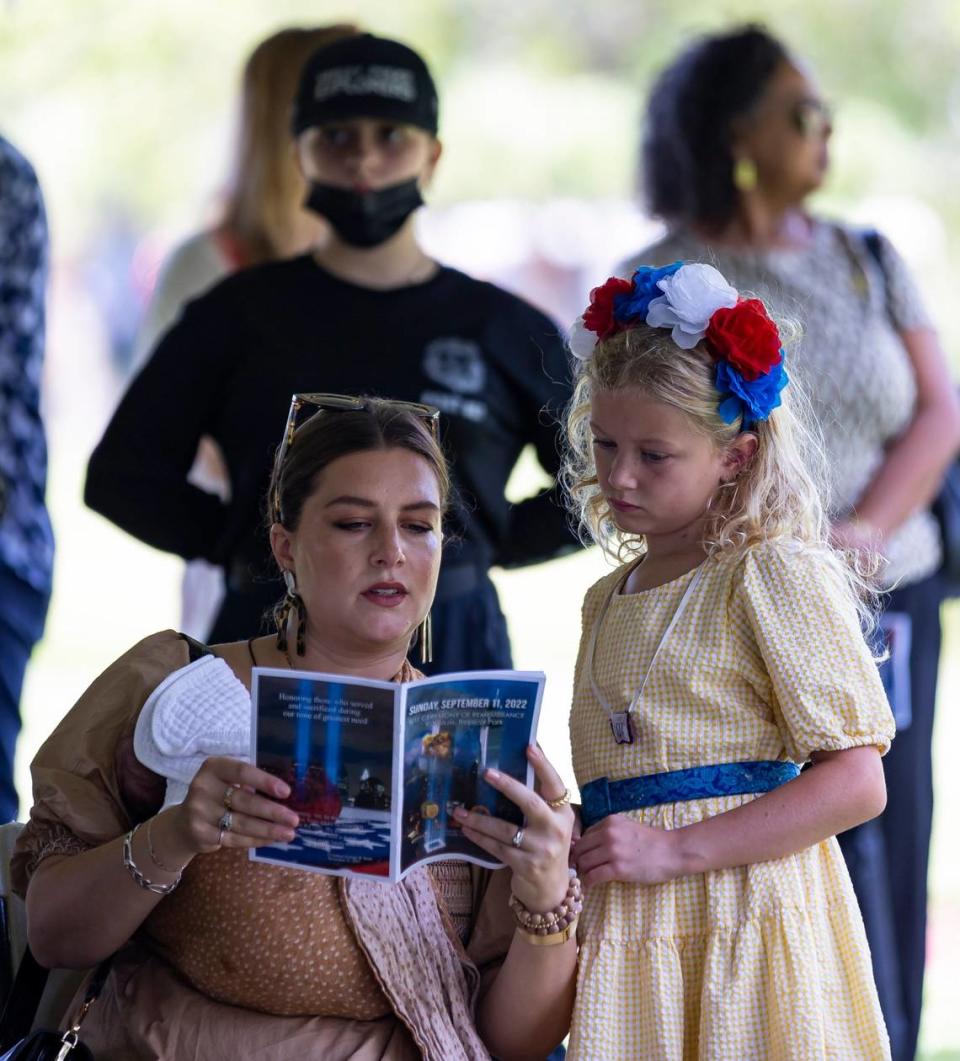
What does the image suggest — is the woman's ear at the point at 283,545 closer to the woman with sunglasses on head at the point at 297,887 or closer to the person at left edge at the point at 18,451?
the woman with sunglasses on head at the point at 297,887

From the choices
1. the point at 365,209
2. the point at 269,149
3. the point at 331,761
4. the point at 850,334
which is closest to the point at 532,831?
the point at 331,761

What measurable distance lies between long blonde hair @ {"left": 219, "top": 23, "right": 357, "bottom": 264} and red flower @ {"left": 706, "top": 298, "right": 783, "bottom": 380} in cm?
191

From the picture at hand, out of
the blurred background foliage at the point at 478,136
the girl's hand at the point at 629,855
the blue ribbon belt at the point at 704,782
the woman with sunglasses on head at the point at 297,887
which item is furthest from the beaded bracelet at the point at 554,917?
the blurred background foliage at the point at 478,136

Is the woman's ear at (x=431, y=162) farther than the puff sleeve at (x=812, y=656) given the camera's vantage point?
Yes

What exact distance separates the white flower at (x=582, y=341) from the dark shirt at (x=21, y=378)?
48.6 inches

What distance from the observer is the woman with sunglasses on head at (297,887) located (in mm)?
2150

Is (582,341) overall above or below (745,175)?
below

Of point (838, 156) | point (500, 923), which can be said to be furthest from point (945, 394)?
point (838, 156)

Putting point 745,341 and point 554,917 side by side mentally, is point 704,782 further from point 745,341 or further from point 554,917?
point 745,341

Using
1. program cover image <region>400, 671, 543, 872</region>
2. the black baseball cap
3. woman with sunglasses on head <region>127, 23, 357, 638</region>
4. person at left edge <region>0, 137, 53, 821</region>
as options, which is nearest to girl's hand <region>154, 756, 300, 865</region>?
program cover image <region>400, 671, 543, 872</region>

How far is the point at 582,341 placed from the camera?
2537 mm

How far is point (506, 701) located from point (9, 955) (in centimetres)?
87

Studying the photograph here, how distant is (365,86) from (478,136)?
1194 cm

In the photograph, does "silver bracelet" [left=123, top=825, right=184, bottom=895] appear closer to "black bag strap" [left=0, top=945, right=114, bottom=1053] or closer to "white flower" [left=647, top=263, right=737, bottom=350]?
"black bag strap" [left=0, top=945, right=114, bottom=1053]
